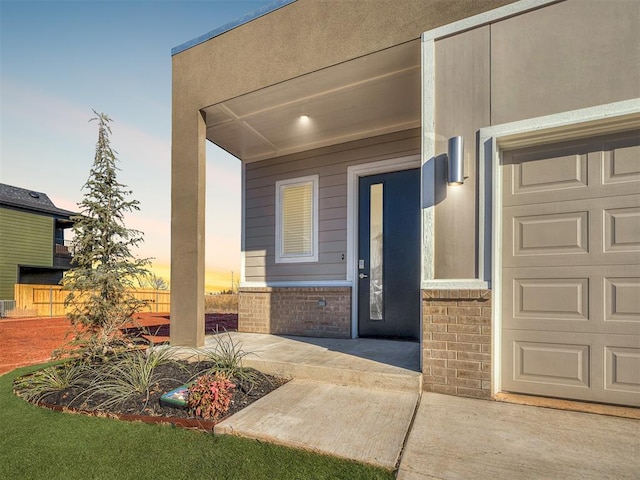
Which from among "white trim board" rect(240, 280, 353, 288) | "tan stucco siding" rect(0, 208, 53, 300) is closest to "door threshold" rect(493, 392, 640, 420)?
"white trim board" rect(240, 280, 353, 288)

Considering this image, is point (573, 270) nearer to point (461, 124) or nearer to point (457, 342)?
point (457, 342)

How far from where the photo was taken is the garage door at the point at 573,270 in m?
2.56

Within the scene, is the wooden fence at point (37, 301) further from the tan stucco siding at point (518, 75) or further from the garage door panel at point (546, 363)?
the garage door panel at point (546, 363)

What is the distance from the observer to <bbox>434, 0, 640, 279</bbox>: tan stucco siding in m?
2.58

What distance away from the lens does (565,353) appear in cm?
271

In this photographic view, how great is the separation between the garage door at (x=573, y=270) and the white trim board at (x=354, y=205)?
2169mm

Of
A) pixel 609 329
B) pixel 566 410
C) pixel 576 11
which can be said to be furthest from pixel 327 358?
pixel 576 11

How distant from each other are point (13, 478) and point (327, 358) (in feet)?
8.49

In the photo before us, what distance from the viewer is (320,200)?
221 inches

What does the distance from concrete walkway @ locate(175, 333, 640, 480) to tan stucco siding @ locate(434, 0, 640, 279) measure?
1.13m

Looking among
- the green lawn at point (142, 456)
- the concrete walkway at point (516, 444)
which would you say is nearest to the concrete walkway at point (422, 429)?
the concrete walkway at point (516, 444)

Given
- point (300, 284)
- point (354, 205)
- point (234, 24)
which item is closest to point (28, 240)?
point (300, 284)

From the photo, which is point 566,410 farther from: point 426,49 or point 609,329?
point 426,49

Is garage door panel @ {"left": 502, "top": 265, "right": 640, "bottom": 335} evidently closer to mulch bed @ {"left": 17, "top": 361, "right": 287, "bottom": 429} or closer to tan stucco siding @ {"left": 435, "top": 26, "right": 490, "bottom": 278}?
tan stucco siding @ {"left": 435, "top": 26, "right": 490, "bottom": 278}
